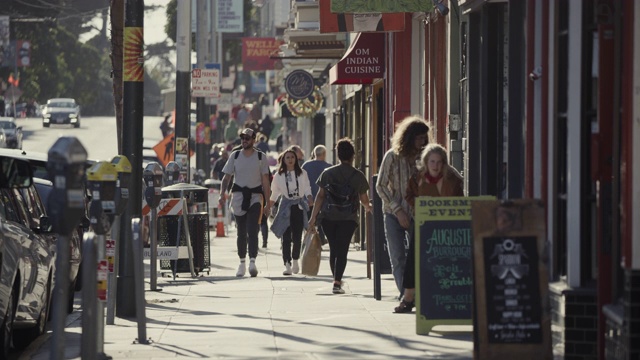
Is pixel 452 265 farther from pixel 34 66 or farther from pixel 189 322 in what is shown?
pixel 34 66

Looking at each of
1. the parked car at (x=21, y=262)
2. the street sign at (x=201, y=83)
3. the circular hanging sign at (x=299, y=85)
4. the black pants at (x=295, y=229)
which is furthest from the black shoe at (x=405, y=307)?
the circular hanging sign at (x=299, y=85)

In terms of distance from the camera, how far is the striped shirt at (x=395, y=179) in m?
15.0

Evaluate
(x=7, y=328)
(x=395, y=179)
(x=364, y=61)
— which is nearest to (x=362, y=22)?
(x=364, y=61)

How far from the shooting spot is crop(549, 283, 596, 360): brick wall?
36.2 feet

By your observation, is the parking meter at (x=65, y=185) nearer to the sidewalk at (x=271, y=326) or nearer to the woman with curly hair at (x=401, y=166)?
the sidewalk at (x=271, y=326)

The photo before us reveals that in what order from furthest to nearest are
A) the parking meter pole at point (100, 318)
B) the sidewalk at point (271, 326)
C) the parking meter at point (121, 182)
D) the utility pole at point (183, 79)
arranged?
the utility pole at point (183, 79)
the parking meter at point (121, 182)
the sidewalk at point (271, 326)
the parking meter pole at point (100, 318)

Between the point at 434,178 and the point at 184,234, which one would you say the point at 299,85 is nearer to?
the point at 184,234

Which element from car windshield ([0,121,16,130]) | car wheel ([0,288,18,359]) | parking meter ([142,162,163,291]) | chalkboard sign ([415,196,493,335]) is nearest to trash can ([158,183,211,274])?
parking meter ([142,162,163,291])

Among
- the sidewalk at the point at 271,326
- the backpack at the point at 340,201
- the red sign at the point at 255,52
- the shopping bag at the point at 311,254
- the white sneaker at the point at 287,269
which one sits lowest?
the white sneaker at the point at 287,269

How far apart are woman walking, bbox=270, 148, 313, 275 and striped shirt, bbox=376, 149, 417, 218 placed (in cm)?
652

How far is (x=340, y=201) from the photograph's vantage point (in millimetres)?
18156

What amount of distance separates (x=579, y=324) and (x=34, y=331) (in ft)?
15.5

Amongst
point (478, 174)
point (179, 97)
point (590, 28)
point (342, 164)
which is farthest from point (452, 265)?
point (179, 97)

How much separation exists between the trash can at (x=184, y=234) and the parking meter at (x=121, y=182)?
26.4ft
